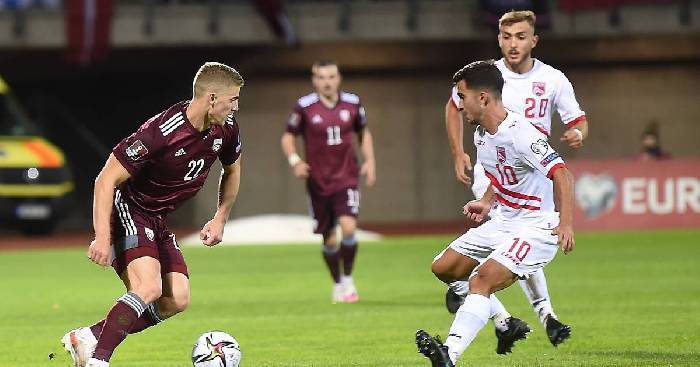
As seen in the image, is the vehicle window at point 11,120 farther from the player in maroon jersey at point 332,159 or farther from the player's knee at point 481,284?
the player's knee at point 481,284

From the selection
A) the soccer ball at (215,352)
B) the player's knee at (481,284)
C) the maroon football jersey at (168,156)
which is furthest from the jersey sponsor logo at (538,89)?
the soccer ball at (215,352)

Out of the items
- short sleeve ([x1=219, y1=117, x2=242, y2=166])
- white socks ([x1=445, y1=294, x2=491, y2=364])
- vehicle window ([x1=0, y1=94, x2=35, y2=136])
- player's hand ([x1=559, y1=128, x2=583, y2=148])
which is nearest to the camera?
white socks ([x1=445, y1=294, x2=491, y2=364])

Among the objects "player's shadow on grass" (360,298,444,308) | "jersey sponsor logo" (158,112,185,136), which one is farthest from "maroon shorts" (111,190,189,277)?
"player's shadow on grass" (360,298,444,308)

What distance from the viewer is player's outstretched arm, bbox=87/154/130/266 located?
7488 mm

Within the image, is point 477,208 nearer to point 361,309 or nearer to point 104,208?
point 104,208

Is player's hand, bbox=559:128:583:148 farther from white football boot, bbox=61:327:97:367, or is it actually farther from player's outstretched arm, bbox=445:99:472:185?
white football boot, bbox=61:327:97:367

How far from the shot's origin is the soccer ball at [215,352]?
8164mm

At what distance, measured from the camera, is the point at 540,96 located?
32.8 feet

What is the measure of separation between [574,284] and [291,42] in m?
14.8

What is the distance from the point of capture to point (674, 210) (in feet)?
80.2

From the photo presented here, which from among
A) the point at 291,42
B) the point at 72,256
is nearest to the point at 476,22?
the point at 291,42

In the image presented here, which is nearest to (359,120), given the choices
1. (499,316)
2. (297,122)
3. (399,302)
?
(297,122)

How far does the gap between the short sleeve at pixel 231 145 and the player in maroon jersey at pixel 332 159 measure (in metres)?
5.49

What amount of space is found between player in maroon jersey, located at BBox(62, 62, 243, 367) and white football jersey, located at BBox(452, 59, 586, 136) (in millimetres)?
2392
